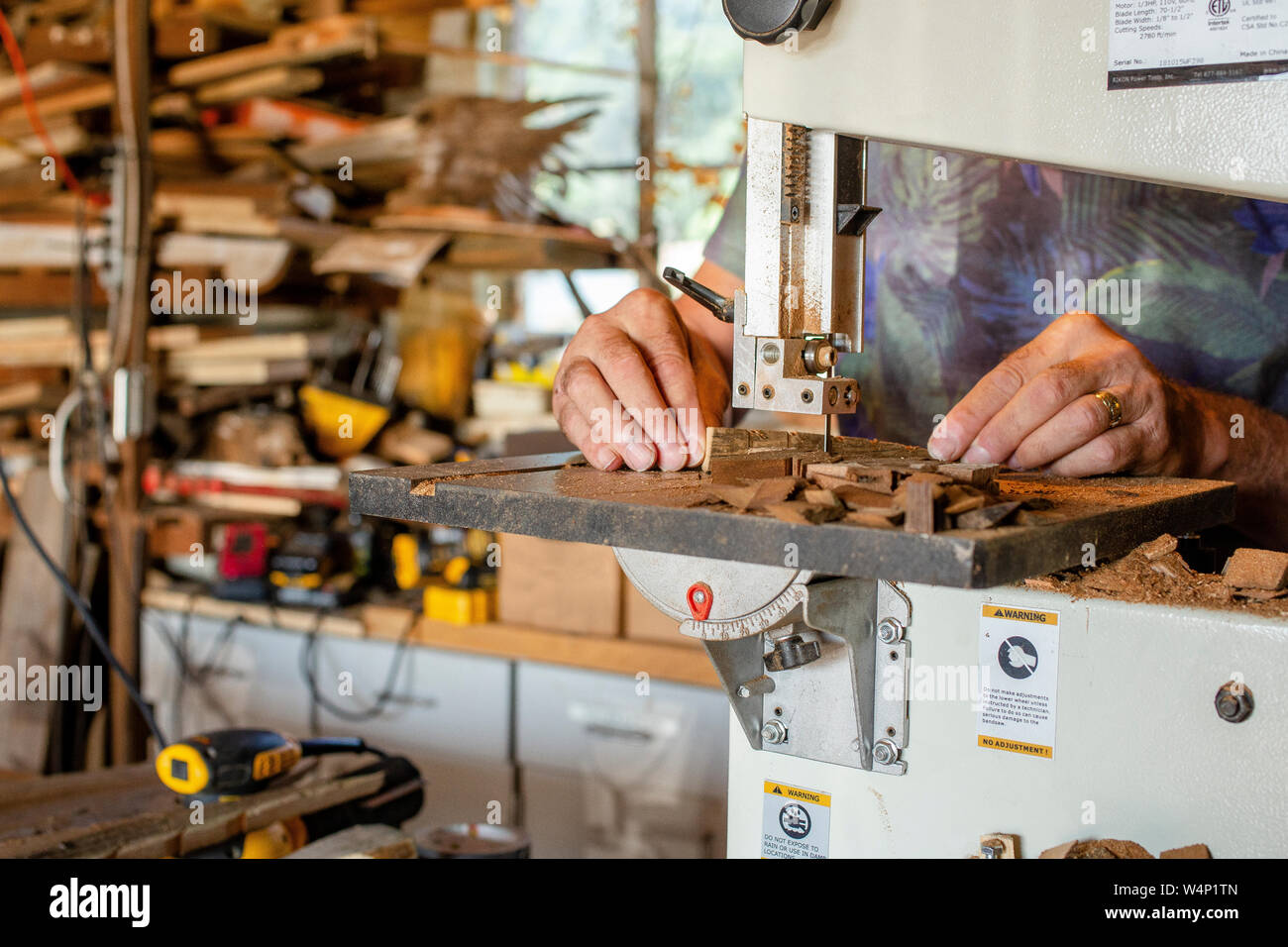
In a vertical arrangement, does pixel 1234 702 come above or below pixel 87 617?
above

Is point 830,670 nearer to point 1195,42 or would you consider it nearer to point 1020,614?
point 1020,614

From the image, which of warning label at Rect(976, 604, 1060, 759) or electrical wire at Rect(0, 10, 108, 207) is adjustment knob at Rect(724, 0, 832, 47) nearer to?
warning label at Rect(976, 604, 1060, 759)

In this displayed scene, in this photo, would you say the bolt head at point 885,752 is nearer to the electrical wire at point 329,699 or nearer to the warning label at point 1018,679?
the warning label at point 1018,679

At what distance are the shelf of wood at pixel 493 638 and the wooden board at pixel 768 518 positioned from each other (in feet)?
4.15

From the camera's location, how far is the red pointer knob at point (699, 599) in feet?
3.41

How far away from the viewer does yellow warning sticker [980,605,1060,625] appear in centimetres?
97

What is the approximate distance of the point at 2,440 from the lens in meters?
3.25

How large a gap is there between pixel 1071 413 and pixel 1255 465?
50 cm

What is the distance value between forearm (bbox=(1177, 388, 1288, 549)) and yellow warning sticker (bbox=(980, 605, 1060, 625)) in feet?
2.09

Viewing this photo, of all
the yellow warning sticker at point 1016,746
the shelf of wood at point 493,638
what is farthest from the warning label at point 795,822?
the shelf of wood at point 493,638

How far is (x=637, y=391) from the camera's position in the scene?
4.11 feet

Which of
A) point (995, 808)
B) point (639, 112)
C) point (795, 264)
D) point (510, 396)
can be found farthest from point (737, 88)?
point (995, 808)

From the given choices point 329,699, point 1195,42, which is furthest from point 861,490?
point 329,699
